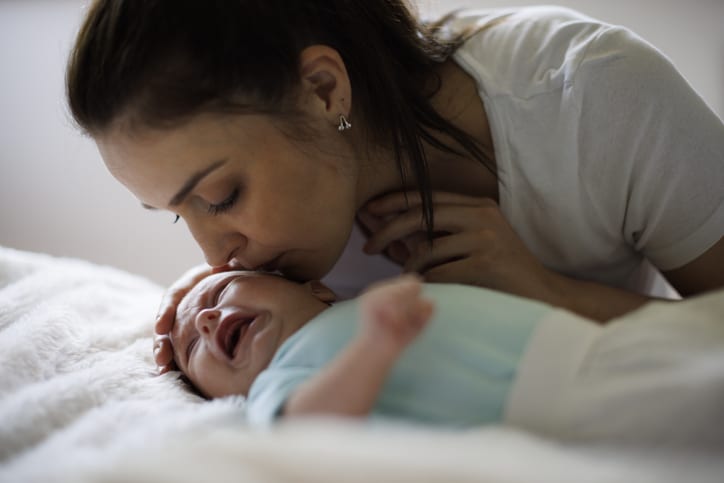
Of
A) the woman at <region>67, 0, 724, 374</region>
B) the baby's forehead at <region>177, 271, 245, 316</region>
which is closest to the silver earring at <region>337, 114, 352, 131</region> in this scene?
the woman at <region>67, 0, 724, 374</region>

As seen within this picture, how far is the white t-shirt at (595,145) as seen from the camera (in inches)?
39.1

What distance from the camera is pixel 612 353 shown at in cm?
71

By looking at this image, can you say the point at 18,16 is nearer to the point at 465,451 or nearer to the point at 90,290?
the point at 90,290

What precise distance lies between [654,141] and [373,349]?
56 centimetres

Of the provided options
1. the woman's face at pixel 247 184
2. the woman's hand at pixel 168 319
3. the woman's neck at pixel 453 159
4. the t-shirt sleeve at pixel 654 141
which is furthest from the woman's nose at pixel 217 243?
the t-shirt sleeve at pixel 654 141

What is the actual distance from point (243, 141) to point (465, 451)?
50 cm

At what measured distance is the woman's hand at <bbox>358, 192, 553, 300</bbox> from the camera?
1003mm

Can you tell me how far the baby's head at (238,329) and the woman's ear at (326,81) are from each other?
0.25 metres

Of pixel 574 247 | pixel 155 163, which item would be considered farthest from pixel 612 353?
pixel 155 163

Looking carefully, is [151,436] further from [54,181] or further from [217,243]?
[54,181]

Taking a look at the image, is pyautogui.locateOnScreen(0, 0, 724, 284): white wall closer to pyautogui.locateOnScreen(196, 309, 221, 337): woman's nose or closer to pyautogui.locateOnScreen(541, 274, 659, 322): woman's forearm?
pyautogui.locateOnScreen(196, 309, 221, 337): woman's nose

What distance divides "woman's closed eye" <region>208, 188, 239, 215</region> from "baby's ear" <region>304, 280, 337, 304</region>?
0.19m

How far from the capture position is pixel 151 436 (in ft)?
2.30

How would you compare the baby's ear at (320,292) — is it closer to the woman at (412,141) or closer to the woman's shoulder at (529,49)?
the woman at (412,141)
